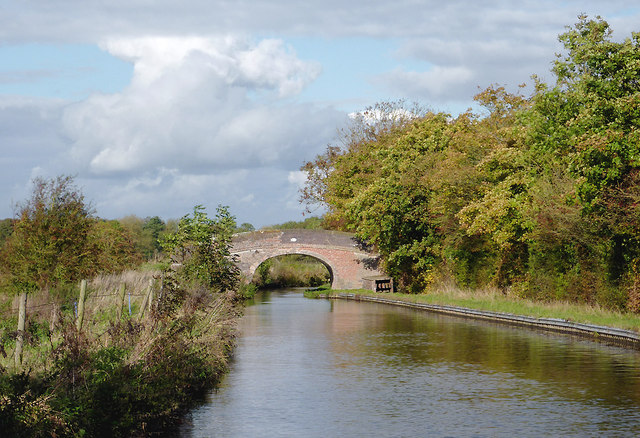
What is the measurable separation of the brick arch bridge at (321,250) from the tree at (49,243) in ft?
112

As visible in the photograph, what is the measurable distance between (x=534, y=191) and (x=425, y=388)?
59.9 ft

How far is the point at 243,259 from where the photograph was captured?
208 feet

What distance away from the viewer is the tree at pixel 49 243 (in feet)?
87.1

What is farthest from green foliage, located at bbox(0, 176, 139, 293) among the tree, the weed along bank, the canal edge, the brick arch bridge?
the brick arch bridge

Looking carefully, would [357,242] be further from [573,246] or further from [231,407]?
[231,407]

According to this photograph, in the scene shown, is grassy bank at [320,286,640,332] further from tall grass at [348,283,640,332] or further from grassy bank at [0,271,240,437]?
grassy bank at [0,271,240,437]

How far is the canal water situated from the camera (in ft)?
38.5

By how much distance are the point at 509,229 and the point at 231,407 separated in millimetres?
22197

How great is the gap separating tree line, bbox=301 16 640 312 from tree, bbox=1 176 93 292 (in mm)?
15744

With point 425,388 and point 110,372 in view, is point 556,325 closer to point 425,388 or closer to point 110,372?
point 425,388

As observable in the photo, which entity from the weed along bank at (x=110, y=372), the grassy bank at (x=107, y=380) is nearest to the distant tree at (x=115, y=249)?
the weed along bank at (x=110, y=372)

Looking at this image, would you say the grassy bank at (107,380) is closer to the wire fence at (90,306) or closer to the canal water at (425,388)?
the wire fence at (90,306)

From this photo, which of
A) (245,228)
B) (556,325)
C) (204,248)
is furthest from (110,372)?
(245,228)

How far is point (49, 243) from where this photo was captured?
1079 inches
